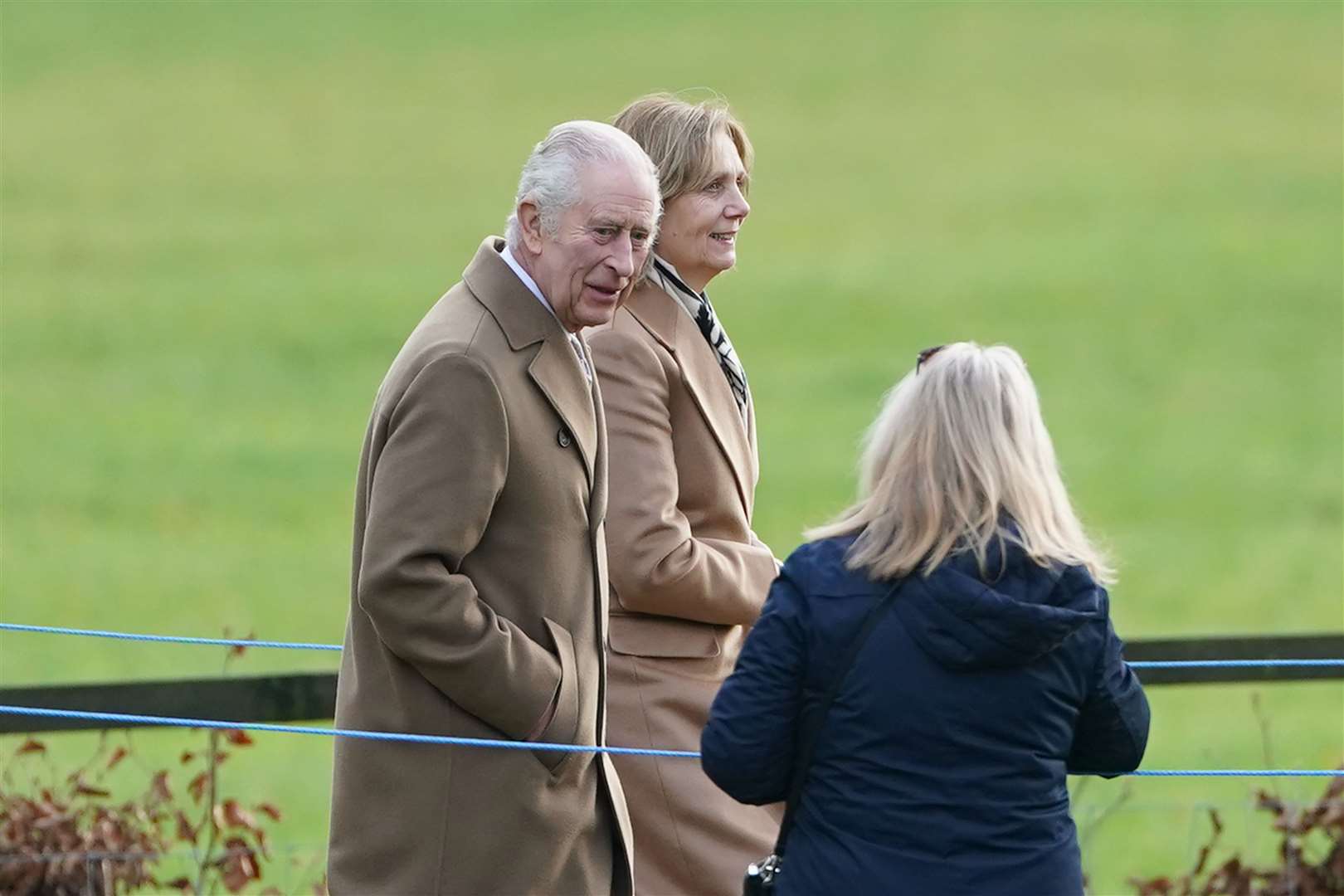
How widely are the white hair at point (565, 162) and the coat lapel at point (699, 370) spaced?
2.04 feet

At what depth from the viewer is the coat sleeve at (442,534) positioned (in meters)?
3.63

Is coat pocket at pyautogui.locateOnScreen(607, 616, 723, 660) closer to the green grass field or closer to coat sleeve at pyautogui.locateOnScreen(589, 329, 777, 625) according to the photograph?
coat sleeve at pyautogui.locateOnScreen(589, 329, 777, 625)

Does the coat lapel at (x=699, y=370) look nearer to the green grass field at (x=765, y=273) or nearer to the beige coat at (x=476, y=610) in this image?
the beige coat at (x=476, y=610)

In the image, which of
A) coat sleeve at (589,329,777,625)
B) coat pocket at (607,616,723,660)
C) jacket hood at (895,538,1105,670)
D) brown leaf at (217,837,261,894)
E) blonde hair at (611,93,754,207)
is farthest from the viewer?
brown leaf at (217,837,261,894)

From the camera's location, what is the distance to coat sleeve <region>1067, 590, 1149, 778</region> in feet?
11.3

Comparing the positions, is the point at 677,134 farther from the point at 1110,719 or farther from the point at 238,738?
the point at 238,738

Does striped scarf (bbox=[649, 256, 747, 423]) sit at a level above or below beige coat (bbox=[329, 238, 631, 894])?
above

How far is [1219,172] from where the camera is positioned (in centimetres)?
3353

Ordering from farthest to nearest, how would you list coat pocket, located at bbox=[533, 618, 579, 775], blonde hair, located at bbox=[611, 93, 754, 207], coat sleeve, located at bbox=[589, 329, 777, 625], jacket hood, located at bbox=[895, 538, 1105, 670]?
blonde hair, located at bbox=[611, 93, 754, 207]
coat sleeve, located at bbox=[589, 329, 777, 625]
coat pocket, located at bbox=[533, 618, 579, 775]
jacket hood, located at bbox=[895, 538, 1105, 670]

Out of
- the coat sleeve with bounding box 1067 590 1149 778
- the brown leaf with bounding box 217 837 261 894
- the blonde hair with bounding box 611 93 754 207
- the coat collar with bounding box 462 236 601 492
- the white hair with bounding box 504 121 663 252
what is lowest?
the brown leaf with bounding box 217 837 261 894

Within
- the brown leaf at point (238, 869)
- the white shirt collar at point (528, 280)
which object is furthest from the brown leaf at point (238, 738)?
the white shirt collar at point (528, 280)

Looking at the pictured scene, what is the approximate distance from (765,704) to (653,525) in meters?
1.00

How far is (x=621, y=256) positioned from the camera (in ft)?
12.8

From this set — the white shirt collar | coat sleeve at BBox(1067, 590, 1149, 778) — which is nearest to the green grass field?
coat sleeve at BBox(1067, 590, 1149, 778)
